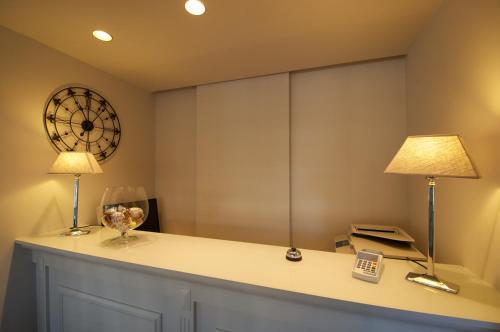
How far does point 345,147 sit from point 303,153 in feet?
1.21

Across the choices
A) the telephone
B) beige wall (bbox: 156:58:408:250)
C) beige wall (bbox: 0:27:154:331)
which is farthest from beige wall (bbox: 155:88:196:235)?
the telephone

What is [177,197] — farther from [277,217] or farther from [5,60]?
[5,60]

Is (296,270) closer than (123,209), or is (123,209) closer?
(296,270)

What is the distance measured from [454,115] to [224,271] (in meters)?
1.36

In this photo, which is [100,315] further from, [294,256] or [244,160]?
[244,160]

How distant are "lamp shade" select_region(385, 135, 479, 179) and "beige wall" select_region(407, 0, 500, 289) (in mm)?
231

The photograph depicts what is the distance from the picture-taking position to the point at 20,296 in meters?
1.32

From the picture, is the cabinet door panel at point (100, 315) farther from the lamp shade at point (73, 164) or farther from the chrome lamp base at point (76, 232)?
the lamp shade at point (73, 164)

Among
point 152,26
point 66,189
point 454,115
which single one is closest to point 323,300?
point 454,115

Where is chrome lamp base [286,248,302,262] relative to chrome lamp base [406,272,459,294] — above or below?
above

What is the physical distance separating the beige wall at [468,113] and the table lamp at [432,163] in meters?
0.21

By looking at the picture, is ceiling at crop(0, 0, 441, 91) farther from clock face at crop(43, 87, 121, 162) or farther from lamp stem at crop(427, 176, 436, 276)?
lamp stem at crop(427, 176, 436, 276)

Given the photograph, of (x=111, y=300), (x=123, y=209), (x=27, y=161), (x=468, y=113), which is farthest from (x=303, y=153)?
(x=27, y=161)

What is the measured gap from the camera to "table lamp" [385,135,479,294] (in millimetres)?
666
